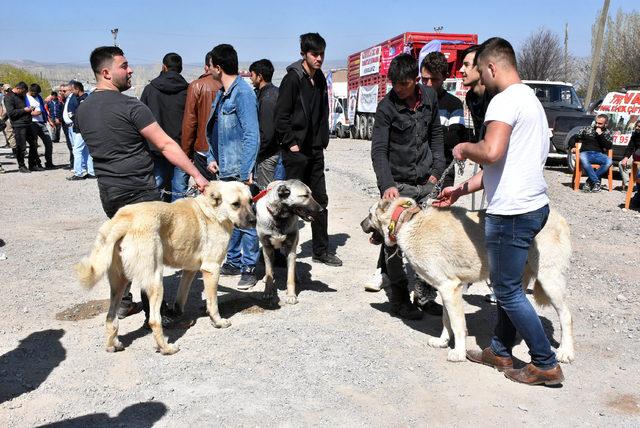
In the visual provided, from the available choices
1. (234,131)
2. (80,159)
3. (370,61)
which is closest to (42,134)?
(80,159)

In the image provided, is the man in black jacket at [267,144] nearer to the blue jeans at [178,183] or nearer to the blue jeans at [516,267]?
the blue jeans at [178,183]

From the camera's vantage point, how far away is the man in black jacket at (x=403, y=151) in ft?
16.5

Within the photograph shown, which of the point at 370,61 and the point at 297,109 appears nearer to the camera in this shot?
the point at 297,109

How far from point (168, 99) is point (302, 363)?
163 inches

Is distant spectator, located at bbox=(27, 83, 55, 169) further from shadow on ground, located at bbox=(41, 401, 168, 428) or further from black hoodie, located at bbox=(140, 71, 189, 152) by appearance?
shadow on ground, located at bbox=(41, 401, 168, 428)

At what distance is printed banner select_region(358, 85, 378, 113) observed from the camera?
2505 cm

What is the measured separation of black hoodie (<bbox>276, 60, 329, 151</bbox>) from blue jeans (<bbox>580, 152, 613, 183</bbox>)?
8565mm

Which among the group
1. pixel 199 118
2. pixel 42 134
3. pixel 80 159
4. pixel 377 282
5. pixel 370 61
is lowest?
pixel 377 282

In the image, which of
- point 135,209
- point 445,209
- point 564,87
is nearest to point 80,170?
point 135,209

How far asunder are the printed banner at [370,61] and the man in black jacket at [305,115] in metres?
19.2

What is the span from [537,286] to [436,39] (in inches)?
A: 721

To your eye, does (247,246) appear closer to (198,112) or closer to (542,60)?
(198,112)

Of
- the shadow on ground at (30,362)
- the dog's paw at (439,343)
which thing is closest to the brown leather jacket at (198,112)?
the shadow on ground at (30,362)

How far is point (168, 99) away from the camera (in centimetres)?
694
